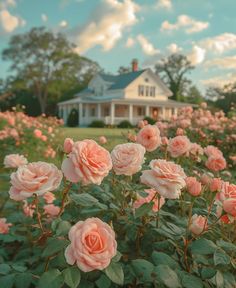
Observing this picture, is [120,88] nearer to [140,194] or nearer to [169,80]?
[169,80]

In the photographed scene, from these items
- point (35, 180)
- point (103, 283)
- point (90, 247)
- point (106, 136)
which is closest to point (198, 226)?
point (103, 283)

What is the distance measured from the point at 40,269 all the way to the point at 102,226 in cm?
48

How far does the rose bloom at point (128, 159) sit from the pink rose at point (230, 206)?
1.20ft

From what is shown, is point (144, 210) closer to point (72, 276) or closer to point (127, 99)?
point (72, 276)

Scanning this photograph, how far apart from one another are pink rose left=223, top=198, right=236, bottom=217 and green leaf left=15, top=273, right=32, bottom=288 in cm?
79

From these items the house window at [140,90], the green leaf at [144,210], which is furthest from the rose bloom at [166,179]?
the house window at [140,90]

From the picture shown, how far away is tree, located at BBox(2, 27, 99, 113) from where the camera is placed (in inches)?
1684

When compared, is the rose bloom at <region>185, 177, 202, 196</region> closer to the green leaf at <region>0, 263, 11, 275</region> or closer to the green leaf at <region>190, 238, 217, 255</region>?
the green leaf at <region>190, 238, 217, 255</region>

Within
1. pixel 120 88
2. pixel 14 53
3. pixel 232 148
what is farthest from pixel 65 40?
pixel 232 148

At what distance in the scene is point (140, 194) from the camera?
171cm

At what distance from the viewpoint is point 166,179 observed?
1.32 meters

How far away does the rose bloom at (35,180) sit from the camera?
1215mm

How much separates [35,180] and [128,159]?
41 cm

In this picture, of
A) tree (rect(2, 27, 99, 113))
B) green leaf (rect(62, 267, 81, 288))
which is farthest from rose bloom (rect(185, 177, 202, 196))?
tree (rect(2, 27, 99, 113))
